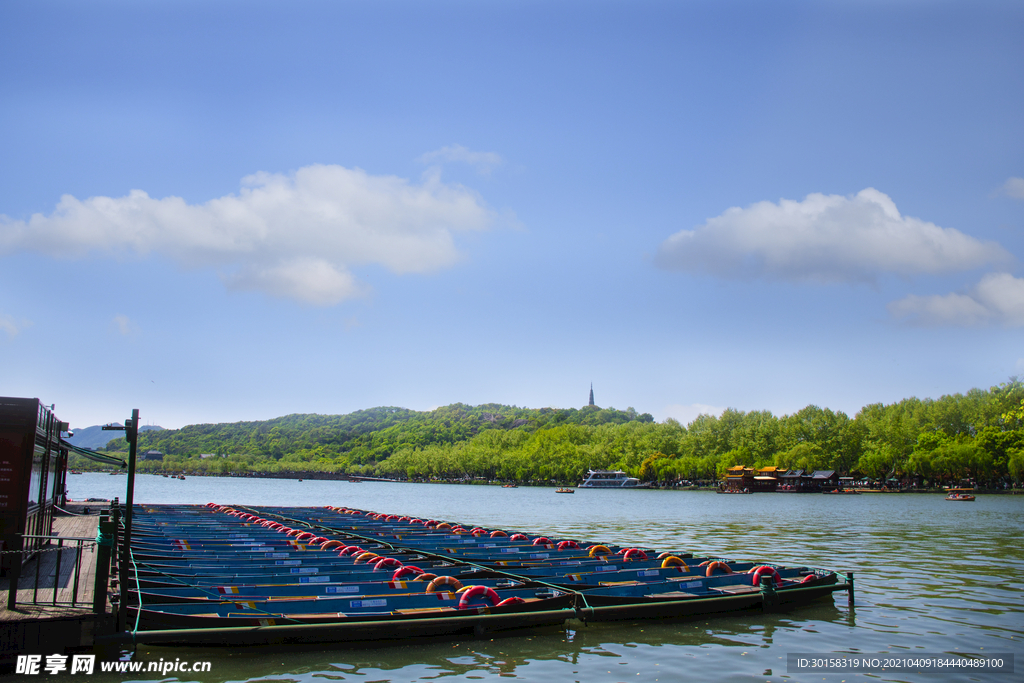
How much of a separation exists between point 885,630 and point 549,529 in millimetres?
37088

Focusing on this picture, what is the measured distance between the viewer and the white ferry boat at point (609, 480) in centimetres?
17688

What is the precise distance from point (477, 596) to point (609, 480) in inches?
6492

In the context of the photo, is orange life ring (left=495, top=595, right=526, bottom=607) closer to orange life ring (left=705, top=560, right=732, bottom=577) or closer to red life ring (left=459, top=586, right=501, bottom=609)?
red life ring (left=459, top=586, right=501, bottom=609)

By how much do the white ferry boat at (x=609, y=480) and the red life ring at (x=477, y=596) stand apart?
163815 millimetres

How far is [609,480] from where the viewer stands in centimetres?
17775

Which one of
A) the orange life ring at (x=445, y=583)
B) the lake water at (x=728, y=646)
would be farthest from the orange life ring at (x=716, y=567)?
the orange life ring at (x=445, y=583)

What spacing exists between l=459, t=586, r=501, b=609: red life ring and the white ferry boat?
164 m

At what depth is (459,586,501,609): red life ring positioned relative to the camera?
16.9 m

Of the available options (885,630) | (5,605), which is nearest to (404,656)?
(5,605)

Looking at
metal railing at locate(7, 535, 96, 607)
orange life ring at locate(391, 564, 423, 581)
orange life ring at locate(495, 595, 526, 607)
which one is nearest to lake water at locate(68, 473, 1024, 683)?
orange life ring at locate(495, 595, 526, 607)

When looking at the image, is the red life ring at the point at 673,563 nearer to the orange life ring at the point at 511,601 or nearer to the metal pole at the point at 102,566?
the orange life ring at the point at 511,601

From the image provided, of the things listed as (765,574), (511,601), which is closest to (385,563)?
(511,601)

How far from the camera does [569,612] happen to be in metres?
17.4

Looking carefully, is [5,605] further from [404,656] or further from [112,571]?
[404,656]
